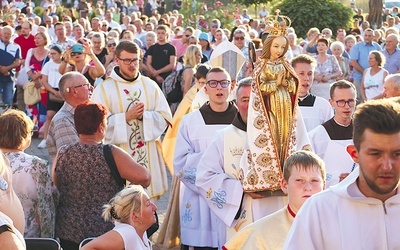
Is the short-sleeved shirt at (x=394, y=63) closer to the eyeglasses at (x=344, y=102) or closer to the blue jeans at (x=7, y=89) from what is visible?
the blue jeans at (x=7, y=89)

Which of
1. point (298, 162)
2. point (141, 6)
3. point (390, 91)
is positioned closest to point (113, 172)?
point (298, 162)

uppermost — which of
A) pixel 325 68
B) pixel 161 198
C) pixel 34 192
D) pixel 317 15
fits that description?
pixel 317 15

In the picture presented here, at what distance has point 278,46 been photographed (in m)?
6.68

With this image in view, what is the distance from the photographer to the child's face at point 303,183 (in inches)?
220

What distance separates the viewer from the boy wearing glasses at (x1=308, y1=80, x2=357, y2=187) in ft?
25.0

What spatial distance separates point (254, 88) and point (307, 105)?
2.12 metres

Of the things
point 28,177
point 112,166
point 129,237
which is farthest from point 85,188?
point 129,237

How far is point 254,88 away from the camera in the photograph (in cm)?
670

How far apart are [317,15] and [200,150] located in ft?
59.9

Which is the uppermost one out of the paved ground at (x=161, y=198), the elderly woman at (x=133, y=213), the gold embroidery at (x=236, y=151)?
the gold embroidery at (x=236, y=151)

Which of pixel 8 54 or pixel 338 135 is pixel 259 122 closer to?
pixel 338 135

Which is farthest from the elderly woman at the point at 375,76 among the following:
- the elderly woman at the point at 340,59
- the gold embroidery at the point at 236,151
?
the gold embroidery at the point at 236,151

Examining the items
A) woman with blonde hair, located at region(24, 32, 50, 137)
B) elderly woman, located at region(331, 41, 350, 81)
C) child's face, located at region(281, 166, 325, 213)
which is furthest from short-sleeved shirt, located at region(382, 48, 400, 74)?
child's face, located at region(281, 166, 325, 213)

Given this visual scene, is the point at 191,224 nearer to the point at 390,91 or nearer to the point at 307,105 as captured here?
the point at 307,105
